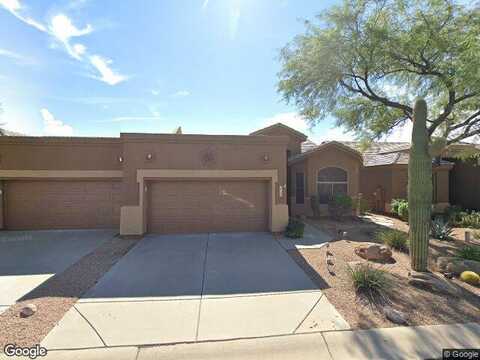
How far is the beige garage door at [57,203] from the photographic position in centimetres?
974

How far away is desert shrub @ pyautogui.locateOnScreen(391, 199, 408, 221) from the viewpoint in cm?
1214

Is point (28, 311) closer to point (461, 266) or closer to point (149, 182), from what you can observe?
point (149, 182)

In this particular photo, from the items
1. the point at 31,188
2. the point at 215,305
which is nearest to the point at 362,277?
the point at 215,305

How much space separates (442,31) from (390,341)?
8.86 m

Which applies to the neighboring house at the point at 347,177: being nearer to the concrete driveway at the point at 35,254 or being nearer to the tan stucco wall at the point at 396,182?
the tan stucco wall at the point at 396,182

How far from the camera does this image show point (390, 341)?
3268 mm

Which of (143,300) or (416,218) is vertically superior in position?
(416,218)

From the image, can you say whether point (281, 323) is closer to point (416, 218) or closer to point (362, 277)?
point (362, 277)

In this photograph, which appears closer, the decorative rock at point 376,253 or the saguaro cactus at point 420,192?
the saguaro cactus at point 420,192

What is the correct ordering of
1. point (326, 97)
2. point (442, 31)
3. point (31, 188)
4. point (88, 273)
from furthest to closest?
point (31, 188) < point (326, 97) < point (442, 31) < point (88, 273)

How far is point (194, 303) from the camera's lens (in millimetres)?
4289

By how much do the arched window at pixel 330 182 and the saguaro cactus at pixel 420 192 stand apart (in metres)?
7.74

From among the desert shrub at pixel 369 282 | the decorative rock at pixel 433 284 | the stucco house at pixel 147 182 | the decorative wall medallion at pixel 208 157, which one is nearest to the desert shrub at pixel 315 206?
the stucco house at pixel 147 182

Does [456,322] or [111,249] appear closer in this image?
[456,322]
